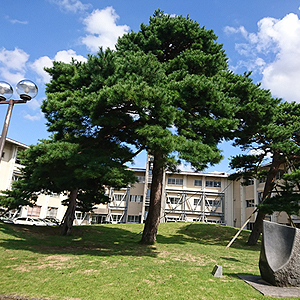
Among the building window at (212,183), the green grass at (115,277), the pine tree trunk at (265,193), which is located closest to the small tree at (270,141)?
the pine tree trunk at (265,193)

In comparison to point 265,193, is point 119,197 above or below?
above

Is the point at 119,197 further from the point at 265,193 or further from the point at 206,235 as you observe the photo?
the point at 265,193

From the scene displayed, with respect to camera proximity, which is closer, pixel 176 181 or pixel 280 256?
pixel 280 256

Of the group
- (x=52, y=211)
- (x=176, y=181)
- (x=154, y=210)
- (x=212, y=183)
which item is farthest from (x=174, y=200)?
(x=154, y=210)

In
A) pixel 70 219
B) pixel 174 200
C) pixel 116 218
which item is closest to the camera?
pixel 70 219

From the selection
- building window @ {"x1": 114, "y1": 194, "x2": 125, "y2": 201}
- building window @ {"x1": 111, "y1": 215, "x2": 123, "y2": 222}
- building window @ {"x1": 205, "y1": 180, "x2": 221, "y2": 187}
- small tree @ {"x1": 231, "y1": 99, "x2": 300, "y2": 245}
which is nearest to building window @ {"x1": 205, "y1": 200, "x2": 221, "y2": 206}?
building window @ {"x1": 205, "y1": 180, "x2": 221, "y2": 187}

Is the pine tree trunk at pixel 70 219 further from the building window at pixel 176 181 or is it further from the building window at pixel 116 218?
the building window at pixel 176 181

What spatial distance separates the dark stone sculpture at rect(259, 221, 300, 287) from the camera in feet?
20.4

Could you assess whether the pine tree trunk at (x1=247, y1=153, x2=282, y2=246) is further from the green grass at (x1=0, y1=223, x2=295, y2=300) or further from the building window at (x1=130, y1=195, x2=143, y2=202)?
the building window at (x1=130, y1=195, x2=143, y2=202)

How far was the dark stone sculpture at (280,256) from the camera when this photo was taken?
621 centimetres

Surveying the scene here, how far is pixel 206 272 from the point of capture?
734 centimetres

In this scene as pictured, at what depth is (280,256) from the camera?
6492 millimetres

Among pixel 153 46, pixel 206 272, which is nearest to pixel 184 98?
pixel 153 46

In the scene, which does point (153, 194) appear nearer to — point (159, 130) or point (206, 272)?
point (159, 130)
